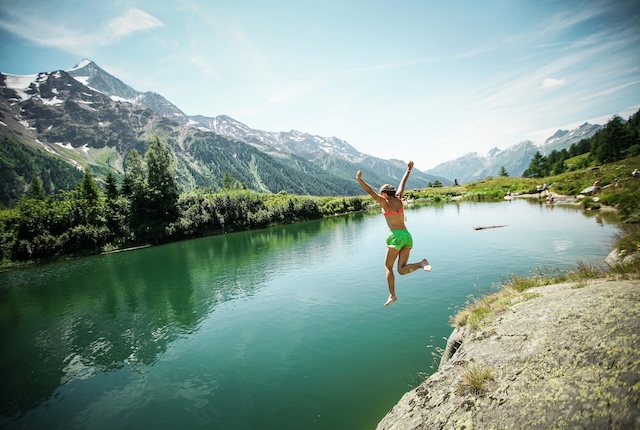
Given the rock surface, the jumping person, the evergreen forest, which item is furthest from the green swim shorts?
the evergreen forest

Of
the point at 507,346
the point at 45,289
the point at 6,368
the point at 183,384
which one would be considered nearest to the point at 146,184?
the point at 45,289

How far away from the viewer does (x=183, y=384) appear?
1449 centimetres

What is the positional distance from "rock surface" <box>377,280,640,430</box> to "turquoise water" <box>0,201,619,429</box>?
439 centimetres

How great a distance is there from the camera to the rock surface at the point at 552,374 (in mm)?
4879

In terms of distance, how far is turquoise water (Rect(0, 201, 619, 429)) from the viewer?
12539 mm

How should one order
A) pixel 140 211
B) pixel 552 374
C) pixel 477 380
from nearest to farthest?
1. pixel 552 374
2. pixel 477 380
3. pixel 140 211

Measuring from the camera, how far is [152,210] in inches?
3162

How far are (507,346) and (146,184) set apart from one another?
299 ft

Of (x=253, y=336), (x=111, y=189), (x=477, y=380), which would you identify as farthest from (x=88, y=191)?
(x=477, y=380)

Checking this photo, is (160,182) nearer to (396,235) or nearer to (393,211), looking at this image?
(393,211)

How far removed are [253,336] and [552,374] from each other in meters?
16.5

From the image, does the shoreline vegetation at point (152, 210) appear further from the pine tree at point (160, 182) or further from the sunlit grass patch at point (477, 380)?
the sunlit grass patch at point (477, 380)

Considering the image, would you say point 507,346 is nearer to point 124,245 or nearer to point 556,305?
point 556,305

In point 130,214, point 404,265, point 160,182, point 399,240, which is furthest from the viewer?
point 160,182
